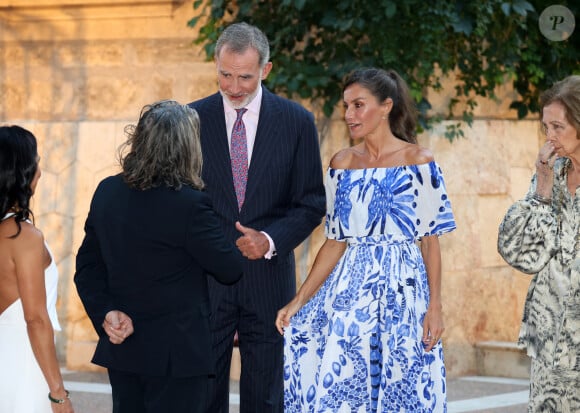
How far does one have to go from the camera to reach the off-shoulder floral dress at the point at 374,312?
4.31m

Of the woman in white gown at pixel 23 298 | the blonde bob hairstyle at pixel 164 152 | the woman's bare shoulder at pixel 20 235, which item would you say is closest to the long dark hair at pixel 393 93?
the blonde bob hairstyle at pixel 164 152

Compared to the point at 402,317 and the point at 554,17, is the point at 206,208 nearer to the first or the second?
the point at 402,317

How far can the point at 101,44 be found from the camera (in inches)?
333

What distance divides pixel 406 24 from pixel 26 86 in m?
3.02

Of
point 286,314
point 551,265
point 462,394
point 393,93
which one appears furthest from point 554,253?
Answer: point 462,394

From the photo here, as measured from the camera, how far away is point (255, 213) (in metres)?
4.61

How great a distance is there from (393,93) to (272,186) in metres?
0.63

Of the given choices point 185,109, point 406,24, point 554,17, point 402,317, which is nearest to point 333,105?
point 406,24

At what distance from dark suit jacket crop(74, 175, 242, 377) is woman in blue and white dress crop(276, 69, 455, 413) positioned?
84 cm

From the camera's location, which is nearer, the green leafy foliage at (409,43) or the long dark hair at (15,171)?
the long dark hair at (15,171)

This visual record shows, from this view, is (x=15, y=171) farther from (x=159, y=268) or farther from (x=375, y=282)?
(x=375, y=282)

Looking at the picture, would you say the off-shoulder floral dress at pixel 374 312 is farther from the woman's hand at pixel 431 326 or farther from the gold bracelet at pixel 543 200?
the gold bracelet at pixel 543 200

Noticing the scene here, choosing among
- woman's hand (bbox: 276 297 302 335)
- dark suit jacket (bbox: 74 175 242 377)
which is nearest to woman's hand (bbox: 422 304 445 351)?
woman's hand (bbox: 276 297 302 335)

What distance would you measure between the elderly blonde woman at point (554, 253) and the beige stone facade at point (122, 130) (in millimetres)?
4018
